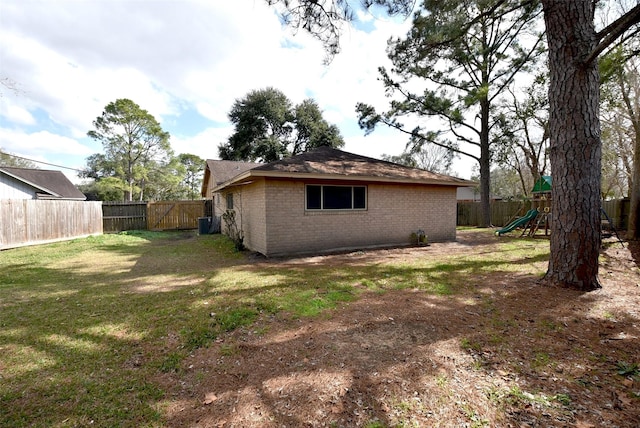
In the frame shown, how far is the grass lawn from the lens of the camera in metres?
2.22

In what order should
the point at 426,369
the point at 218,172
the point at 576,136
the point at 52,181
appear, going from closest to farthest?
1. the point at 426,369
2. the point at 576,136
3. the point at 218,172
4. the point at 52,181

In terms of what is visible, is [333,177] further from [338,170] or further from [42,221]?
[42,221]

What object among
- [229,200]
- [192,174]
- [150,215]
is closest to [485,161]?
[229,200]

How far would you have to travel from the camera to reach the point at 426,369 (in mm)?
2502

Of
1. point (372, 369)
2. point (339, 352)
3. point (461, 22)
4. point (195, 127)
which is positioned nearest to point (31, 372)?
point (339, 352)

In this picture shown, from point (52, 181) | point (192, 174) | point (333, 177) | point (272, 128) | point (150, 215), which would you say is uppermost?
point (272, 128)

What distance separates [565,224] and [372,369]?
4354mm

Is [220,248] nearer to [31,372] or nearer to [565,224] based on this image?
[31,372]

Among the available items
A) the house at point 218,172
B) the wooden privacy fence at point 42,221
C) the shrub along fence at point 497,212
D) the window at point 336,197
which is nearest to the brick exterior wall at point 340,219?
the window at point 336,197

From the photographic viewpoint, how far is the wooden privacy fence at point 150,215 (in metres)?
16.9

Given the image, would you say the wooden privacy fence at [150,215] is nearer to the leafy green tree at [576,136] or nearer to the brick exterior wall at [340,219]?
the brick exterior wall at [340,219]

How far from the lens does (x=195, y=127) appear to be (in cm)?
2450

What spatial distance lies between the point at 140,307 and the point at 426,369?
4002mm

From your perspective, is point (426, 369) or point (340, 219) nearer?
point (426, 369)
